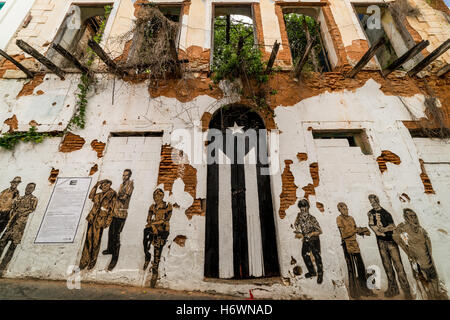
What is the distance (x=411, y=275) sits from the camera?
158 inches

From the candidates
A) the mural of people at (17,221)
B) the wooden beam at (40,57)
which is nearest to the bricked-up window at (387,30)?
the wooden beam at (40,57)

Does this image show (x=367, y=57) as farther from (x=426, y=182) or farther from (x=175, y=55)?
(x=175, y=55)

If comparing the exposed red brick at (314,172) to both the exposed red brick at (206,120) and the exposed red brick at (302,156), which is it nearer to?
the exposed red brick at (302,156)

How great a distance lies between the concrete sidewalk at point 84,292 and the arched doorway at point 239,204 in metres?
0.78

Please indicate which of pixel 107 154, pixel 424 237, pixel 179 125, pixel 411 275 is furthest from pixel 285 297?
pixel 107 154

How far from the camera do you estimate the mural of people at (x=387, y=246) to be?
13.0 ft

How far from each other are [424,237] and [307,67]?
15.6ft

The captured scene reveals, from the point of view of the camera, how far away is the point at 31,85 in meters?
5.76

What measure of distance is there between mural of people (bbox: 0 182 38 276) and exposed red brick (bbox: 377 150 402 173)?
7817mm

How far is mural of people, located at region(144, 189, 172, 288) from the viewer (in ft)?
13.4

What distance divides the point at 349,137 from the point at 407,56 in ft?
7.27

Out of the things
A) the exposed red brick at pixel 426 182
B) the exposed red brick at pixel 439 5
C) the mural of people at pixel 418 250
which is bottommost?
the mural of people at pixel 418 250

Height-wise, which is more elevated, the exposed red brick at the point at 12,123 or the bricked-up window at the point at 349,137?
the exposed red brick at the point at 12,123

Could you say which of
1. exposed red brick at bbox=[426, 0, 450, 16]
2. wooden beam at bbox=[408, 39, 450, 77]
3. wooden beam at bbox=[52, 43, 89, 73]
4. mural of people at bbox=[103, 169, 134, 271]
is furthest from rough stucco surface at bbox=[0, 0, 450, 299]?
exposed red brick at bbox=[426, 0, 450, 16]
